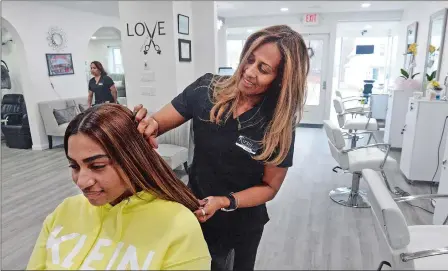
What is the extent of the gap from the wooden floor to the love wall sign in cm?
187

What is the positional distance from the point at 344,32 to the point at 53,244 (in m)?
11.4

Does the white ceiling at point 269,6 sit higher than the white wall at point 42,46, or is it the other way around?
the white ceiling at point 269,6

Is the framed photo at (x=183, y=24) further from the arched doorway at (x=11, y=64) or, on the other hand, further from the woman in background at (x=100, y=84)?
the arched doorway at (x=11, y=64)

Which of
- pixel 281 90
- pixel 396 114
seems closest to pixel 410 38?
pixel 396 114

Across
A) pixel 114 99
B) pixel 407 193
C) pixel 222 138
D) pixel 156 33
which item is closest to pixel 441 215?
pixel 407 193

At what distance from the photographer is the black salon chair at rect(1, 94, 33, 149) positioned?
5152 millimetres

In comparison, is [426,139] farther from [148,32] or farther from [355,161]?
[148,32]

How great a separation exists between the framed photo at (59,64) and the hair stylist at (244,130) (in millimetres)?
4919

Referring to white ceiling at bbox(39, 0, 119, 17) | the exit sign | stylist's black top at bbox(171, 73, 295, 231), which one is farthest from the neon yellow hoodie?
the exit sign

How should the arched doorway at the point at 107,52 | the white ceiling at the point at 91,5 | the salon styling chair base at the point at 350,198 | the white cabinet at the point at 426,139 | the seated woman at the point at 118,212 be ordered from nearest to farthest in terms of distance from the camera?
1. the seated woman at the point at 118,212
2. the salon styling chair base at the point at 350,198
3. the white cabinet at the point at 426,139
4. the white ceiling at the point at 91,5
5. the arched doorway at the point at 107,52

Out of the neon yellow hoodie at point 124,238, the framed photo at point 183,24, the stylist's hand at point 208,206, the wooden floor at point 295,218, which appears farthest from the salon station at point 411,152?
the framed photo at point 183,24

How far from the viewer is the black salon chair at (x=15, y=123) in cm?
515

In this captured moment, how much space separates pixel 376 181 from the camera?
5.30 ft

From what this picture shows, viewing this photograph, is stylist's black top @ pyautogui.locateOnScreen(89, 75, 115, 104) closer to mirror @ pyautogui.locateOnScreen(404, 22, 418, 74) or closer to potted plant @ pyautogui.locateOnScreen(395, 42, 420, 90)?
potted plant @ pyautogui.locateOnScreen(395, 42, 420, 90)
